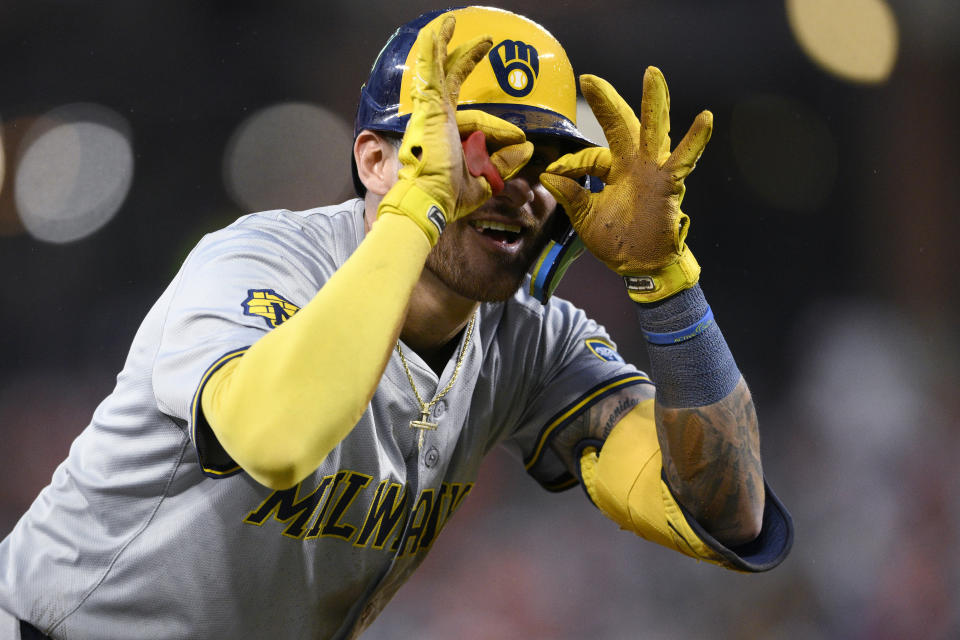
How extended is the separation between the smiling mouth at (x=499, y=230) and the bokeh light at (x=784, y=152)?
8.72 feet

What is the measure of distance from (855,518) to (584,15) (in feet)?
8.27

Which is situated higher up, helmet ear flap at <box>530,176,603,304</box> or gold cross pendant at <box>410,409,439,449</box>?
helmet ear flap at <box>530,176,603,304</box>

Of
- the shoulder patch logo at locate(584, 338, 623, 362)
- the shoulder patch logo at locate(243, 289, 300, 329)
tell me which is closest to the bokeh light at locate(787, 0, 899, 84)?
the shoulder patch logo at locate(584, 338, 623, 362)

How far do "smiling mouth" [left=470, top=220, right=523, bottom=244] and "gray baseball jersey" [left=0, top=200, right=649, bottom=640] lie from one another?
23 centimetres

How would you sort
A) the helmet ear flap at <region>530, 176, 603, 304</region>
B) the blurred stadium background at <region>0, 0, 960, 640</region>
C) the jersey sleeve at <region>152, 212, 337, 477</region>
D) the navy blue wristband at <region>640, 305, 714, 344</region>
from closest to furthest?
1. the jersey sleeve at <region>152, 212, 337, 477</region>
2. the navy blue wristband at <region>640, 305, 714, 344</region>
3. the helmet ear flap at <region>530, 176, 603, 304</region>
4. the blurred stadium background at <region>0, 0, 960, 640</region>

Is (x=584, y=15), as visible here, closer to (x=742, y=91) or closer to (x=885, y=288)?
(x=742, y=91)

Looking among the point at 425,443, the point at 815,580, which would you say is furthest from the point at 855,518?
the point at 425,443

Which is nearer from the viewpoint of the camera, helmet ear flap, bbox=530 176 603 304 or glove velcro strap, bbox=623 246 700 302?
glove velcro strap, bbox=623 246 700 302

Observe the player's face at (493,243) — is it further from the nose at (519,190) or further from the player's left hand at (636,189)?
the player's left hand at (636,189)

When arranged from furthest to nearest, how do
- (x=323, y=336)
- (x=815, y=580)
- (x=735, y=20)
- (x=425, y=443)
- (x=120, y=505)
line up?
(x=735, y=20)
(x=815, y=580)
(x=425, y=443)
(x=120, y=505)
(x=323, y=336)

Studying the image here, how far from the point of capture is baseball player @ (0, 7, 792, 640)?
1.25 meters

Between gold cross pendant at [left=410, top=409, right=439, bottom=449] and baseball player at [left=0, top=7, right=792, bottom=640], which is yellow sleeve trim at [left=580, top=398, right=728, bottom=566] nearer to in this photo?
baseball player at [left=0, top=7, right=792, bottom=640]

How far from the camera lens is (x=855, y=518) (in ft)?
12.7

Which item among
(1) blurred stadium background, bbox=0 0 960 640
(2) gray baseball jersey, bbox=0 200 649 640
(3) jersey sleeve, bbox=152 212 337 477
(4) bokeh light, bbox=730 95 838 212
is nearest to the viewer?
(3) jersey sleeve, bbox=152 212 337 477
